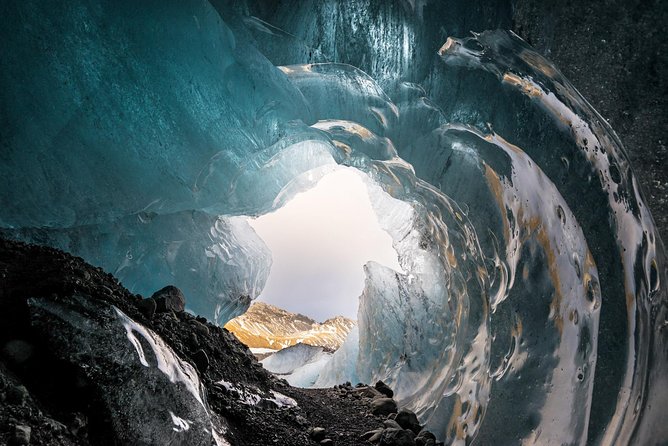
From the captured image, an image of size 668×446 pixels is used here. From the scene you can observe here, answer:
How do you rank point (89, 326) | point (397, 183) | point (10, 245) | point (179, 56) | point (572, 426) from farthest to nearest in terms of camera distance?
point (397, 183) → point (179, 56) → point (572, 426) → point (10, 245) → point (89, 326)

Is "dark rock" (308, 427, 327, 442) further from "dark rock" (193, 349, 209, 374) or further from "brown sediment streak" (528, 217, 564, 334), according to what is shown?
"brown sediment streak" (528, 217, 564, 334)

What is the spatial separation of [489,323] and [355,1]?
2.10 m

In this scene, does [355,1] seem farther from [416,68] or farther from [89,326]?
[89,326]

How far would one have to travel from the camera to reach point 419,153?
134 inches

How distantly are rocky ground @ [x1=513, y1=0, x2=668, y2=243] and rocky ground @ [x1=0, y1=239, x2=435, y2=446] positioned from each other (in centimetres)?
183

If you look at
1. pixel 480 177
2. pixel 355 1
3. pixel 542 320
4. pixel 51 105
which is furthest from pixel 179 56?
pixel 542 320

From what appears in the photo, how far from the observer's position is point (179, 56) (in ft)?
8.90

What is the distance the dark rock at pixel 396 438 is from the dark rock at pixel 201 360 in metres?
1.00

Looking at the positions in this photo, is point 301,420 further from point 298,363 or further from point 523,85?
point 298,363

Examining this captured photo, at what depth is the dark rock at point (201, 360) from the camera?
211 centimetres

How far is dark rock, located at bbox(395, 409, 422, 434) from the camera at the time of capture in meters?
2.99

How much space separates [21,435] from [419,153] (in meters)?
2.77

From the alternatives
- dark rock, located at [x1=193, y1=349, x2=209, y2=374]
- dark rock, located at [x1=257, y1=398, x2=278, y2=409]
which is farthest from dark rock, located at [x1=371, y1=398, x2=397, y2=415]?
dark rock, located at [x1=193, y1=349, x2=209, y2=374]

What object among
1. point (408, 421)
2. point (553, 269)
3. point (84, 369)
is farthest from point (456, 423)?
point (84, 369)
